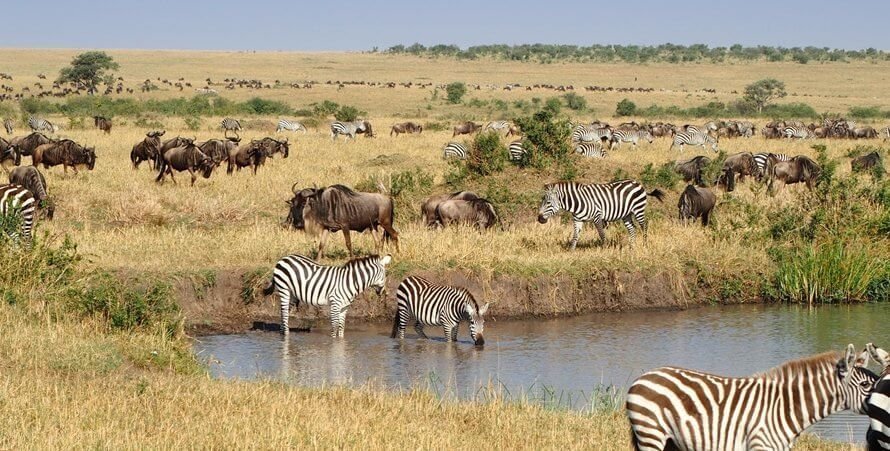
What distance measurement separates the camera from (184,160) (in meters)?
23.6

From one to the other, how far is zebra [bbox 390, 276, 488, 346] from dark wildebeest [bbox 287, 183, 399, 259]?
7.04 ft

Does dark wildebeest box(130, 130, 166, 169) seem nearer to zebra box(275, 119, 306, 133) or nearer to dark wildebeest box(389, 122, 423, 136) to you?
dark wildebeest box(389, 122, 423, 136)

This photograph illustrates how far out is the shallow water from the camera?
37.6 feet

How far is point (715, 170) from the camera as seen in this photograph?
77.6 ft

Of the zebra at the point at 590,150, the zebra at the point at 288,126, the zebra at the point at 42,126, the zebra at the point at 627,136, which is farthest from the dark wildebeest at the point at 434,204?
the zebra at the point at 288,126

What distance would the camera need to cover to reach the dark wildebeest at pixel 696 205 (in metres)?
18.7

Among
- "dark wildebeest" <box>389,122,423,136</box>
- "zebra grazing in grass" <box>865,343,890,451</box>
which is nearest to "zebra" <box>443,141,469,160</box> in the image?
"dark wildebeest" <box>389,122,423,136</box>

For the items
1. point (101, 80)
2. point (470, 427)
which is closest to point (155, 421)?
point (470, 427)

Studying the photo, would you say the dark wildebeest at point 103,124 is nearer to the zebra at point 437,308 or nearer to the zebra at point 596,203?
the zebra at point 596,203

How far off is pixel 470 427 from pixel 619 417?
129 centimetres

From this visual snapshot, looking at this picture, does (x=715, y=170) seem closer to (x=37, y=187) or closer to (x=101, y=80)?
(x=37, y=187)

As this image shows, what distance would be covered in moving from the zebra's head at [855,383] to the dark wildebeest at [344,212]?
32.1 feet

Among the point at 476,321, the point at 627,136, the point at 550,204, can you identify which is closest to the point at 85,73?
the point at 627,136

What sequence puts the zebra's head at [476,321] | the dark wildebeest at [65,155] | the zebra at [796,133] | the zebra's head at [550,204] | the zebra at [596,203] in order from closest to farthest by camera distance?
the zebra's head at [476,321], the zebra at [596,203], the zebra's head at [550,204], the dark wildebeest at [65,155], the zebra at [796,133]
